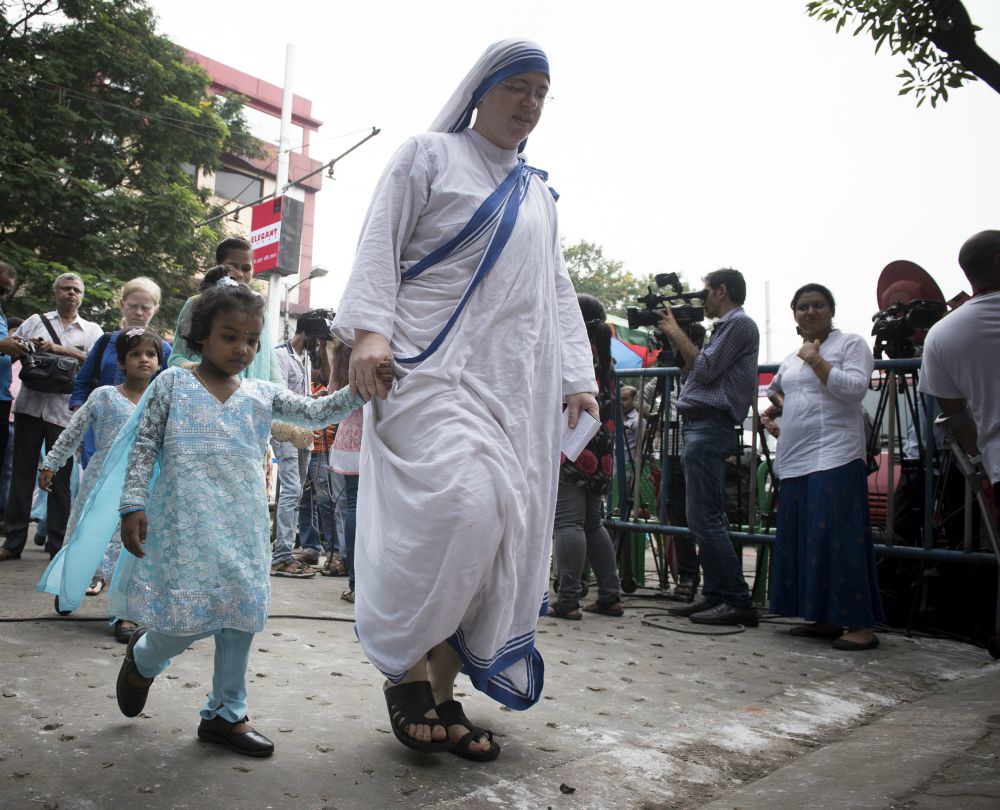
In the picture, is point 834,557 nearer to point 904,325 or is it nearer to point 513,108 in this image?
point 904,325

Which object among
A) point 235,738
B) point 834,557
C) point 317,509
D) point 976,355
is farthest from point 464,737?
point 317,509

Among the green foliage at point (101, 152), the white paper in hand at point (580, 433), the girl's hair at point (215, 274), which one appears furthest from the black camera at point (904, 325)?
the green foliage at point (101, 152)

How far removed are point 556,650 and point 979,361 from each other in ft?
7.30

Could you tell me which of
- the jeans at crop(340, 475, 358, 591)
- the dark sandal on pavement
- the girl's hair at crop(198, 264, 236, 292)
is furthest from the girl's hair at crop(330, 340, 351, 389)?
the dark sandal on pavement

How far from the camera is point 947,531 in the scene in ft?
17.5

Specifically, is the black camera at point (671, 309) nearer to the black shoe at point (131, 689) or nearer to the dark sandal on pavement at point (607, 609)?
the dark sandal on pavement at point (607, 609)

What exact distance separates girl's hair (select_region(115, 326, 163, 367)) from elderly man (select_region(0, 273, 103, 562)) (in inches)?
57.2

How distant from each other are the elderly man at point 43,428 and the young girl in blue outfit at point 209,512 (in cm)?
371

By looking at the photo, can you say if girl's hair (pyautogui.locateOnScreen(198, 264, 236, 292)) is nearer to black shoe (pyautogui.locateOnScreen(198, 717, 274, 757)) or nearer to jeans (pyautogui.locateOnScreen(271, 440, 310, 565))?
black shoe (pyautogui.locateOnScreen(198, 717, 274, 757))

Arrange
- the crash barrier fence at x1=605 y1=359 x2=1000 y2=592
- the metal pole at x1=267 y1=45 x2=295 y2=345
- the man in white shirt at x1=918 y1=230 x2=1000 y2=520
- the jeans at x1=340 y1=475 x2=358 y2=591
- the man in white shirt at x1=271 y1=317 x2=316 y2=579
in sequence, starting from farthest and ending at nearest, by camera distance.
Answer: the metal pole at x1=267 y1=45 x2=295 y2=345, the man in white shirt at x1=271 y1=317 x2=316 y2=579, the jeans at x1=340 y1=475 x2=358 y2=591, the crash barrier fence at x1=605 y1=359 x2=1000 y2=592, the man in white shirt at x1=918 y1=230 x2=1000 y2=520

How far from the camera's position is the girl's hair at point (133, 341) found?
15.6 feet

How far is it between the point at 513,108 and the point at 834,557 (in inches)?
124

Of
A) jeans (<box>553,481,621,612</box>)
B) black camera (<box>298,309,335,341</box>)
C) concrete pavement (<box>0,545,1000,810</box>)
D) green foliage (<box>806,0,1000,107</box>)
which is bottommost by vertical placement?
concrete pavement (<box>0,545,1000,810</box>)

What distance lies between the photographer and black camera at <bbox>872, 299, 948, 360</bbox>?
18.3 ft
